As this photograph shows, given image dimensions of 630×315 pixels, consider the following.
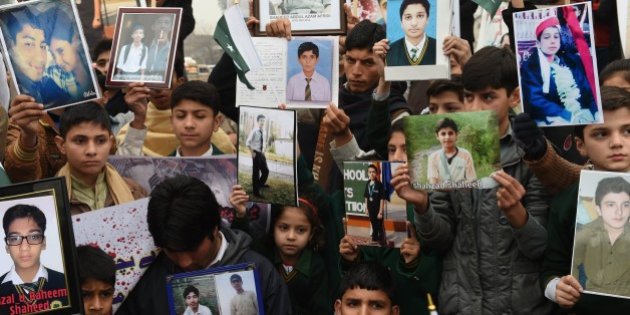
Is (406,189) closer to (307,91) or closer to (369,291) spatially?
(369,291)

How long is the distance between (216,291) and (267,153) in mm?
818

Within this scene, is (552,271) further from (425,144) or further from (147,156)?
(147,156)

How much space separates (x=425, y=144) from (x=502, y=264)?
630mm

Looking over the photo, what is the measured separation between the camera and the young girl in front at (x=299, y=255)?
18.5ft

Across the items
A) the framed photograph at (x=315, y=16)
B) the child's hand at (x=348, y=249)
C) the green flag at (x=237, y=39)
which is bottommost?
the child's hand at (x=348, y=249)

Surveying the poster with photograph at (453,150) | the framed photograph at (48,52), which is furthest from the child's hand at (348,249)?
the framed photograph at (48,52)

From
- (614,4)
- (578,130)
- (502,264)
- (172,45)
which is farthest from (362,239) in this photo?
(614,4)

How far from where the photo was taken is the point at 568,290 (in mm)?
4539

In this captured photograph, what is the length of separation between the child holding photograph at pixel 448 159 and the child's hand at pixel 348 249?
73cm

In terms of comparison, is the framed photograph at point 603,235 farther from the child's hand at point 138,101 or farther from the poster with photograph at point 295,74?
the child's hand at point 138,101

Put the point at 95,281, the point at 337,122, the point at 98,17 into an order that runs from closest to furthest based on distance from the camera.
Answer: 1. the point at 95,281
2. the point at 337,122
3. the point at 98,17

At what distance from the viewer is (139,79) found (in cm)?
585

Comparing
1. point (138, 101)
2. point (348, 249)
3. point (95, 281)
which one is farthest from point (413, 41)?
point (95, 281)

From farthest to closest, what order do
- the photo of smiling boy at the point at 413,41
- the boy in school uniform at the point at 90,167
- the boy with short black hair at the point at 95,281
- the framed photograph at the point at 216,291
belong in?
the boy in school uniform at the point at 90,167, the photo of smiling boy at the point at 413,41, the boy with short black hair at the point at 95,281, the framed photograph at the point at 216,291
